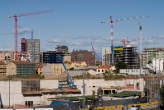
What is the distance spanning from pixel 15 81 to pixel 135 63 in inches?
1507

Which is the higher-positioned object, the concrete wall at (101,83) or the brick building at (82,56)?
the brick building at (82,56)

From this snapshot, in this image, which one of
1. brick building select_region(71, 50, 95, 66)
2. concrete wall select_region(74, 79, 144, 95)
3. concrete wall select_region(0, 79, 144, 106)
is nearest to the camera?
concrete wall select_region(0, 79, 144, 106)

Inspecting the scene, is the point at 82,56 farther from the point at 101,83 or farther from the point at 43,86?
the point at 43,86

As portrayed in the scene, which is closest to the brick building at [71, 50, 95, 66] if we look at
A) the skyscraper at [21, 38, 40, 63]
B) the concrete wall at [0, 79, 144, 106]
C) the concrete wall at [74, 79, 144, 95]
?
the skyscraper at [21, 38, 40, 63]

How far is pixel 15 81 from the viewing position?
18531mm

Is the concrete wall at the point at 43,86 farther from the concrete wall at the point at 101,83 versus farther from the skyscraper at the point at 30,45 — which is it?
the skyscraper at the point at 30,45

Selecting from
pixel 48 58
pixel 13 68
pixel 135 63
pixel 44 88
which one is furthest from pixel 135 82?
pixel 48 58

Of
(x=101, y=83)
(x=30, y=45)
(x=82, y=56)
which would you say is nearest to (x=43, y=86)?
(x=101, y=83)

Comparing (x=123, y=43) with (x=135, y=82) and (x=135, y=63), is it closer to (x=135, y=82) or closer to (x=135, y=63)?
(x=135, y=63)

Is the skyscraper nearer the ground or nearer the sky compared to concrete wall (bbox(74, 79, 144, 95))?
nearer the sky

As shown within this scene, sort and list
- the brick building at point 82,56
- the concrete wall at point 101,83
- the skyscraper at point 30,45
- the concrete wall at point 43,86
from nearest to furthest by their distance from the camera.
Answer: the concrete wall at point 43,86 → the concrete wall at point 101,83 → the brick building at point 82,56 → the skyscraper at point 30,45

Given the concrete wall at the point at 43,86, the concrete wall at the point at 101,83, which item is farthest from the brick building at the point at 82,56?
the concrete wall at the point at 43,86

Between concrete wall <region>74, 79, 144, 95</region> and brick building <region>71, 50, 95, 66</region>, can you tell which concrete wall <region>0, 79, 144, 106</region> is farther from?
brick building <region>71, 50, 95, 66</region>

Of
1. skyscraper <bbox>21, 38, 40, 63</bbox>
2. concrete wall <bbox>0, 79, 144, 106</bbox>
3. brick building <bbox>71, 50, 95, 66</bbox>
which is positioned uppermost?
skyscraper <bbox>21, 38, 40, 63</bbox>
